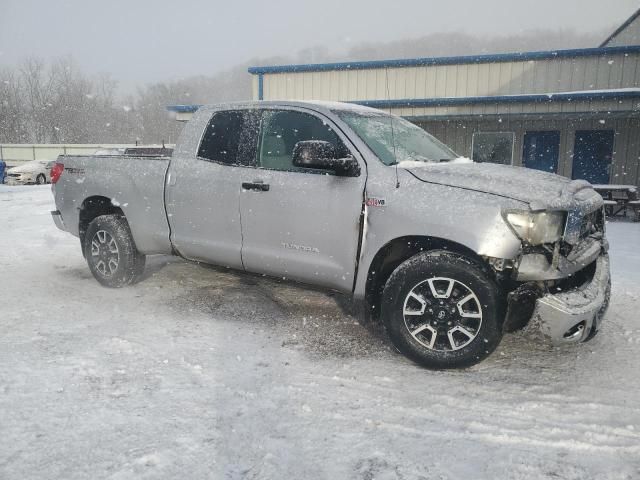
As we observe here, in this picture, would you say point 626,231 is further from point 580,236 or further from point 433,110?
point 580,236

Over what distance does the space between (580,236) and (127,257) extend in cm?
425

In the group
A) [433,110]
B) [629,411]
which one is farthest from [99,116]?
[629,411]

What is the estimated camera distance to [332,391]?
3.16 meters

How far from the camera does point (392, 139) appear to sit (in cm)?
416

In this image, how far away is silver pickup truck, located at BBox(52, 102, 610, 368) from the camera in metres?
3.16

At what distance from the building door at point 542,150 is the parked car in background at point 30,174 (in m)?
21.8

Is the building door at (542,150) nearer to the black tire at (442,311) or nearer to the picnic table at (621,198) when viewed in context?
the picnic table at (621,198)

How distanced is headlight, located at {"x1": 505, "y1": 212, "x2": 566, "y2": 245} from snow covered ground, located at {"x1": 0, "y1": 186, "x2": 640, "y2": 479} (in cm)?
99

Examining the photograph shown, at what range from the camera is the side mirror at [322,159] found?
3590mm

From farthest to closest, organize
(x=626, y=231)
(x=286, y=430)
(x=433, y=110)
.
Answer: (x=433, y=110) < (x=626, y=231) < (x=286, y=430)

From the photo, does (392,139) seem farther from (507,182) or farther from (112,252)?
(112,252)

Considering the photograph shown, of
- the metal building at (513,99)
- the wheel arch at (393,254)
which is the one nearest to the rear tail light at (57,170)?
the wheel arch at (393,254)

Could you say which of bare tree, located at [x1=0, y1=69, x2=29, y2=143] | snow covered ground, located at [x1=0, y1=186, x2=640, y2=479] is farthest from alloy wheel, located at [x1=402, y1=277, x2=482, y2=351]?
bare tree, located at [x1=0, y1=69, x2=29, y2=143]

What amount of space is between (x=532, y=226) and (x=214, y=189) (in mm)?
2680
